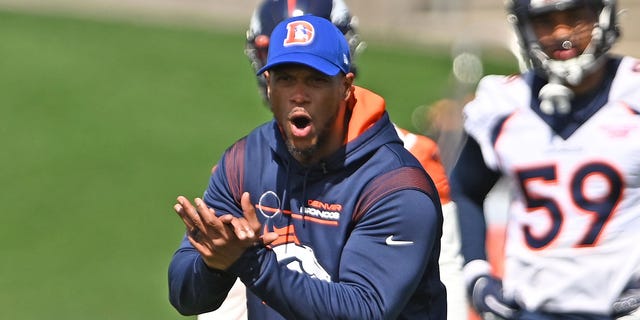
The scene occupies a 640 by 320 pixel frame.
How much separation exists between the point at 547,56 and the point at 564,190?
0.49 meters

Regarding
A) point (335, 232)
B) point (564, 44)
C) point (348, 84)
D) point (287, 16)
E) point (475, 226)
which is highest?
point (287, 16)

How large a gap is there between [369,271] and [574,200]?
91cm

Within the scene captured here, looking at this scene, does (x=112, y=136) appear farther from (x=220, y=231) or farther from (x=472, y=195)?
(x=220, y=231)

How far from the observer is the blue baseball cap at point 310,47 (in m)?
3.88

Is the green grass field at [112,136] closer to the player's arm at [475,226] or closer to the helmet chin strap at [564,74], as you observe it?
the player's arm at [475,226]

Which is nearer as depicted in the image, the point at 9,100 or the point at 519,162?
the point at 519,162

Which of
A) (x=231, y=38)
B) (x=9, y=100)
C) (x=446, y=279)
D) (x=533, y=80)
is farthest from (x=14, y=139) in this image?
(x=533, y=80)

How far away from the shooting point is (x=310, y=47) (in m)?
3.92

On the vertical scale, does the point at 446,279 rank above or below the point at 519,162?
below

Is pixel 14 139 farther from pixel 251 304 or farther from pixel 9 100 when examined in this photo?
pixel 251 304

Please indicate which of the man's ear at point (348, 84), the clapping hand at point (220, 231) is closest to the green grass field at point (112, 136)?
the man's ear at point (348, 84)

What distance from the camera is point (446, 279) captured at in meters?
5.82

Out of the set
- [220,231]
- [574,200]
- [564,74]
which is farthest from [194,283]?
[564,74]

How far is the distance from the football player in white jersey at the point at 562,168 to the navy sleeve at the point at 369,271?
1.99 ft
